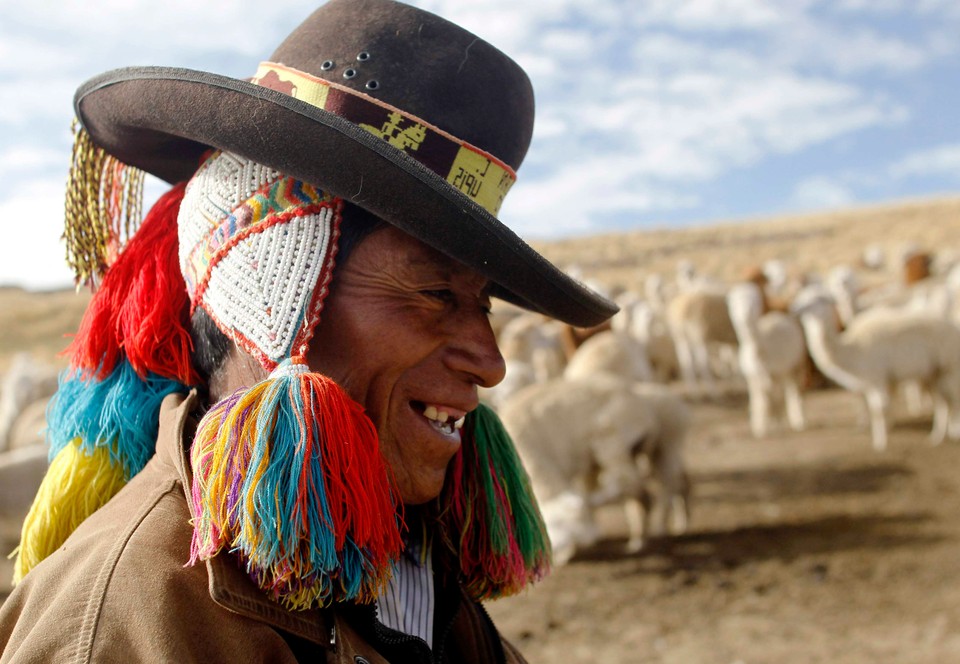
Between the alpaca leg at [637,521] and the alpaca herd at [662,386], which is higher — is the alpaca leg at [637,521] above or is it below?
below

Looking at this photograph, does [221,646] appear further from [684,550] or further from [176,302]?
[684,550]

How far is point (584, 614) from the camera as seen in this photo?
664cm

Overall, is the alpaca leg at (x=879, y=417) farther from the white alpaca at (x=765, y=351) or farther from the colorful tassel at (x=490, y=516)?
the colorful tassel at (x=490, y=516)

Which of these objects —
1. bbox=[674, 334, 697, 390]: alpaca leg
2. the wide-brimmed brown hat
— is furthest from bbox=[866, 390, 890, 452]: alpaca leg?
the wide-brimmed brown hat

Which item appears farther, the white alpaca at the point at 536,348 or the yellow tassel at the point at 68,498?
the white alpaca at the point at 536,348

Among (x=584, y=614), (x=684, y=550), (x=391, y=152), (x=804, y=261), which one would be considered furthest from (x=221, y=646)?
(x=804, y=261)

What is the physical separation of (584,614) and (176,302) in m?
5.59

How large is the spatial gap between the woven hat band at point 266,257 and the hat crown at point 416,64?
237mm

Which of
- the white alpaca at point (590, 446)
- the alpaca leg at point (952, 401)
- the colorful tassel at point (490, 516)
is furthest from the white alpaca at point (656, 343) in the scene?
the colorful tassel at point (490, 516)

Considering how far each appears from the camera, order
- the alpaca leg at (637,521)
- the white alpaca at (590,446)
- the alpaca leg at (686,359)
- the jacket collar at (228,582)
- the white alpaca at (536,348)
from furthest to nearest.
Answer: the alpaca leg at (686,359) → the white alpaca at (536,348) → the alpaca leg at (637,521) → the white alpaca at (590,446) → the jacket collar at (228,582)

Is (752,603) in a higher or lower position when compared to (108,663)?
lower

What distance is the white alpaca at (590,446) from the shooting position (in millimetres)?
7598

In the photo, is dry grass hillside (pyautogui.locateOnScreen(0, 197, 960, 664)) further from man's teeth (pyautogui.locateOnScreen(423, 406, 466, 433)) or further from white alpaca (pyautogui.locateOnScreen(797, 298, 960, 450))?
A: man's teeth (pyautogui.locateOnScreen(423, 406, 466, 433))

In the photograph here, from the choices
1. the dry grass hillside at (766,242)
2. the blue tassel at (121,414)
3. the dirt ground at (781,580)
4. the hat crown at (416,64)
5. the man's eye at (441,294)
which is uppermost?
the dry grass hillside at (766,242)
